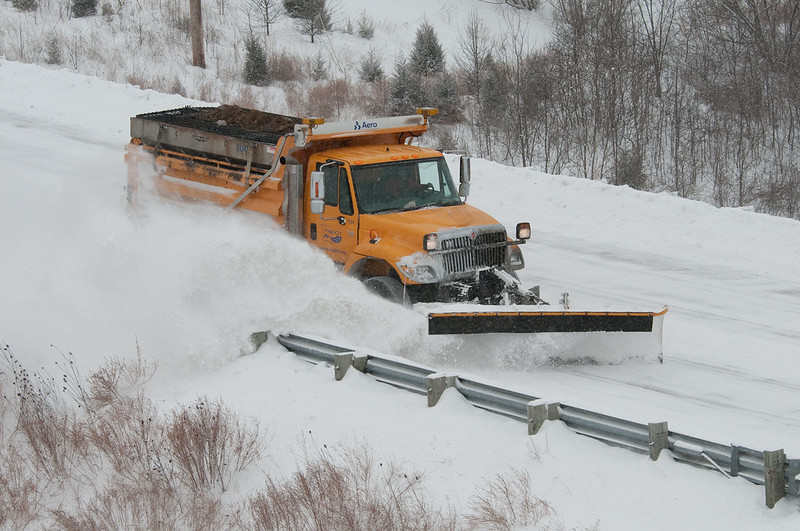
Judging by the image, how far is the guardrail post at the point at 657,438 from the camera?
6547 mm

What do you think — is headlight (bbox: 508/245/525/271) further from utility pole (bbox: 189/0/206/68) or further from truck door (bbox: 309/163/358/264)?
utility pole (bbox: 189/0/206/68)

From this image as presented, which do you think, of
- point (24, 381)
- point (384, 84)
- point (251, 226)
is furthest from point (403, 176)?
point (384, 84)

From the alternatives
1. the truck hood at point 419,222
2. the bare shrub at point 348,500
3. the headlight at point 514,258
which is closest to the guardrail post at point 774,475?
the bare shrub at point 348,500

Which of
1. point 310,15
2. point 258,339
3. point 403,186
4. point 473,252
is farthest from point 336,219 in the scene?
point 310,15

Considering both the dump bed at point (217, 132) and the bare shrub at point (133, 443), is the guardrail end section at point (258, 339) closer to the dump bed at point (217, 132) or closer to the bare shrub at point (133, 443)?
the bare shrub at point (133, 443)

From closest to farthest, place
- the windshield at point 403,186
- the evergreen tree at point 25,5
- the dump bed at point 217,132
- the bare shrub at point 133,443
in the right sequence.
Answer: the bare shrub at point 133,443 < the windshield at point 403,186 < the dump bed at point 217,132 < the evergreen tree at point 25,5

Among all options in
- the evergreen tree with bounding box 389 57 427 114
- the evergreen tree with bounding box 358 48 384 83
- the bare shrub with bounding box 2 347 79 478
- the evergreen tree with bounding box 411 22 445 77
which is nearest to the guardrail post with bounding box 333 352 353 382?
the bare shrub with bounding box 2 347 79 478

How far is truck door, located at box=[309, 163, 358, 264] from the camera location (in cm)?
1041

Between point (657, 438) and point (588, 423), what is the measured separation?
1.98 feet

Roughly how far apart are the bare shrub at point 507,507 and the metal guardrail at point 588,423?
0.73 meters

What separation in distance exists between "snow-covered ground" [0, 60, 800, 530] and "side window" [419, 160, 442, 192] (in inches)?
70.2

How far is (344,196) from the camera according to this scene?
1044 cm

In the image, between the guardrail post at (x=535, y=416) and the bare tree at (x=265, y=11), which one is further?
the bare tree at (x=265, y=11)

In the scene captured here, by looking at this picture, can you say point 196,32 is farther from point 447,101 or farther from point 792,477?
point 792,477
